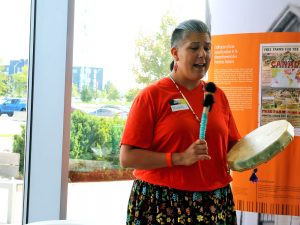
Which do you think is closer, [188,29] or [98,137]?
[188,29]

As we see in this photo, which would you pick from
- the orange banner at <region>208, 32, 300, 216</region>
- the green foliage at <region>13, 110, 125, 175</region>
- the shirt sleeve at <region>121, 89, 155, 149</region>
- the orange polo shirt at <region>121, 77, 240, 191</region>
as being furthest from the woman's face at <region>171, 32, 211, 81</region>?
the green foliage at <region>13, 110, 125, 175</region>

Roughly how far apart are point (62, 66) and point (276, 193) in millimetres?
1803

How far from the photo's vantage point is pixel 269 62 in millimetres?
2260

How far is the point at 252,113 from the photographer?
7.57 ft

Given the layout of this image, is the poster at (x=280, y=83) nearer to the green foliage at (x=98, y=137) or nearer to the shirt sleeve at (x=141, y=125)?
the shirt sleeve at (x=141, y=125)

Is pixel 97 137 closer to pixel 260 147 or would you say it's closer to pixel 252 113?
Result: pixel 252 113

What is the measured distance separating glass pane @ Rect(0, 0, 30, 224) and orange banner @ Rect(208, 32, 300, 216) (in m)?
1.50

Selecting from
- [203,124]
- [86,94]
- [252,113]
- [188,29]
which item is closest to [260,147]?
[203,124]

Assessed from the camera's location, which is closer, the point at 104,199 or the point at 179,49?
the point at 179,49

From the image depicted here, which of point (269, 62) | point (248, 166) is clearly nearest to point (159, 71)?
point (269, 62)

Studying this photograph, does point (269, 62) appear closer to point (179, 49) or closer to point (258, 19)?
point (258, 19)

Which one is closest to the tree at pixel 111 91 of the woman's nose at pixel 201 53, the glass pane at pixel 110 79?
the glass pane at pixel 110 79

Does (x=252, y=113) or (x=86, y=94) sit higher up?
(x=86, y=94)

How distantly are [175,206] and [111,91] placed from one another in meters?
1.77
